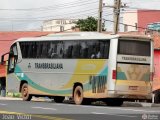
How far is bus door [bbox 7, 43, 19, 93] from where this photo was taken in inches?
1299

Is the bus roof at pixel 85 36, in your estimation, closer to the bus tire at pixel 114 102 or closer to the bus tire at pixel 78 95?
the bus tire at pixel 78 95

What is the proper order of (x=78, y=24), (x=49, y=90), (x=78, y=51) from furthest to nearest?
(x=78, y=24) → (x=49, y=90) → (x=78, y=51)

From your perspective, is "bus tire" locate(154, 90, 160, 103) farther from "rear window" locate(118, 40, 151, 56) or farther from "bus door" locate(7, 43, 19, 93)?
"bus door" locate(7, 43, 19, 93)

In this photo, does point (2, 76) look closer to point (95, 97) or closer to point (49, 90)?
point (49, 90)

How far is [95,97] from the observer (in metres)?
27.1

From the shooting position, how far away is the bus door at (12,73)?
108 ft

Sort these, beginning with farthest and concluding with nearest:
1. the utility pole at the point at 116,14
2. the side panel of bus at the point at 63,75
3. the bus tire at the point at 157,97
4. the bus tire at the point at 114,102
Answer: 1. the utility pole at the point at 116,14
2. the bus tire at the point at 157,97
3. the bus tire at the point at 114,102
4. the side panel of bus at the point at 63,75

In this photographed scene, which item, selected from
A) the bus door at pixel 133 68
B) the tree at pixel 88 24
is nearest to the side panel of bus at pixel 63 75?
the bus door at pixel 133 68

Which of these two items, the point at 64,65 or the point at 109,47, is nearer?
the point at 109,47

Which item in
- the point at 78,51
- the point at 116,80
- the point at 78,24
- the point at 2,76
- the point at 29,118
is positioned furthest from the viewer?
the point at 78,24

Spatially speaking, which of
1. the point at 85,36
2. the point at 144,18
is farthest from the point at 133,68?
the point at 144,18

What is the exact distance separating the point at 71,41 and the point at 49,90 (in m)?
3.45

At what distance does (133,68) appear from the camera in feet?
87.2

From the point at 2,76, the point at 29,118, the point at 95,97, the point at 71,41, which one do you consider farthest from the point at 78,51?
the point at 2,76
